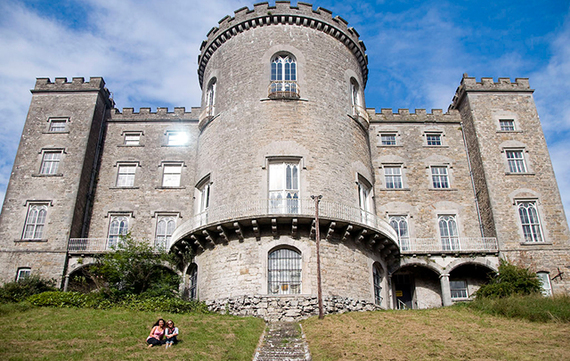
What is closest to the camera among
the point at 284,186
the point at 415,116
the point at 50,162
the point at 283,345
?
the point at 283,345

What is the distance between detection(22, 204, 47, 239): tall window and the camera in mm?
26938

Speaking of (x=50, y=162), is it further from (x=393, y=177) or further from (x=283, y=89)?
(x=393, y=177)

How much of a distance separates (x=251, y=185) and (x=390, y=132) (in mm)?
12829

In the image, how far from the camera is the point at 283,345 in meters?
14.9

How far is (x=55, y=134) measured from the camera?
29812mm

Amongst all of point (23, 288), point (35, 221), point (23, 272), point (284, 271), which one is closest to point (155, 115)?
point (35, 221)

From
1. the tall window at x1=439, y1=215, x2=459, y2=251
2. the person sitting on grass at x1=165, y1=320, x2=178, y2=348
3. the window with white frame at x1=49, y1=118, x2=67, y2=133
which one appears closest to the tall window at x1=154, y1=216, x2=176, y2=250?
the window with white frame at x1=49, y1=118, x2=67, y2=133

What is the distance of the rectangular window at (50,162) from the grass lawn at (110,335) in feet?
37.9

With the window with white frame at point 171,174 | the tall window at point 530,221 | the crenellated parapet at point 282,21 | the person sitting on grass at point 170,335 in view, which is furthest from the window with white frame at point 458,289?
the person sitting on grass at point 170,335

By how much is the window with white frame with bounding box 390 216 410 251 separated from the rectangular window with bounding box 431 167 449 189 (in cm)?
315

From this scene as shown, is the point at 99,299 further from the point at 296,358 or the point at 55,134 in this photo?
the point at 55,134

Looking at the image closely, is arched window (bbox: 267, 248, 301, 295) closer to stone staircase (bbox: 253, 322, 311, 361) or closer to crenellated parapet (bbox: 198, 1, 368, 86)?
stone staircase (bbox: 253, 322, 311, 361)

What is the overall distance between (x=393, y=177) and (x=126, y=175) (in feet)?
54.1

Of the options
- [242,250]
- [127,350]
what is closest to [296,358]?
[127,350]
